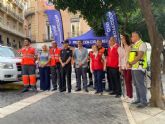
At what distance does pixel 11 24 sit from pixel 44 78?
51113 millimetres

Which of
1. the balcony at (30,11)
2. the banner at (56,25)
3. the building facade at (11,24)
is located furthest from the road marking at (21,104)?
the balcony at (30,11)

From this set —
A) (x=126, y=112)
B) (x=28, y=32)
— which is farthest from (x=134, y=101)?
(x=28, y=32)

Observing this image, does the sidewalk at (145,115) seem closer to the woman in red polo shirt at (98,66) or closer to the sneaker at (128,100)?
the sneaker at (128,100)

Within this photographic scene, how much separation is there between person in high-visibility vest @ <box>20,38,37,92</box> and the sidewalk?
178 inches

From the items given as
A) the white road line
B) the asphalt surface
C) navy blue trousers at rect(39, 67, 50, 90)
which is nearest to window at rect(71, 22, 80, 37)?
navy blue trousers at rect(39, 67, 50, 90)

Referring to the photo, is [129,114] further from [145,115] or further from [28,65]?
[28,65]

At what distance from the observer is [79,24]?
57.4 meters

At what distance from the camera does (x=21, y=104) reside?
10750mm

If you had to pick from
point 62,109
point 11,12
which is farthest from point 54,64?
point 11,12

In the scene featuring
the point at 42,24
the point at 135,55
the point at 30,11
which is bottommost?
the point at 135,55

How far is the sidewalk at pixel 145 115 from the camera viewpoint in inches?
332

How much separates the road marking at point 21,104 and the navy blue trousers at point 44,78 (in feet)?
2.70

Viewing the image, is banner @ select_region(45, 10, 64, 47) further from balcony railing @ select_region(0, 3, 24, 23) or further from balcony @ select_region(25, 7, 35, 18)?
balcony @ select_region(25, 7, 35, 18)

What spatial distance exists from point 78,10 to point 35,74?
329 centimetres
